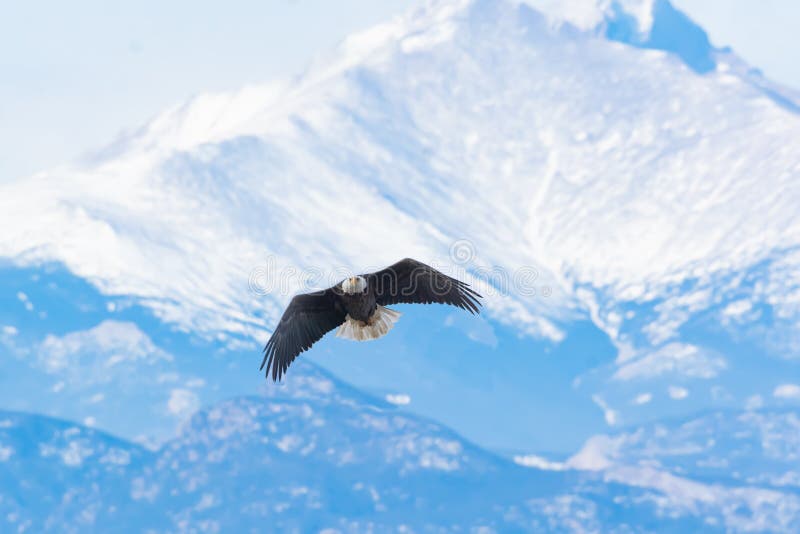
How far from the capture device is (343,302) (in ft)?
119

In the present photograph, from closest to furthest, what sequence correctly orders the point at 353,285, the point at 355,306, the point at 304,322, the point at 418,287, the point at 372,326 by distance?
the point at 353,285 → the point at 418,287 → the point at 355,306 → the point at 372,326 → the point at 304,322

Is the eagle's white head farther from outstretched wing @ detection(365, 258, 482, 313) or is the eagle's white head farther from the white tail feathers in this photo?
the white tail feathers

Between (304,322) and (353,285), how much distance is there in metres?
1.98

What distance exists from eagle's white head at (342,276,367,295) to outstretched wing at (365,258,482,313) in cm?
64

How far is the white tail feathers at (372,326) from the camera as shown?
36.1 meters

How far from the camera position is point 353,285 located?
35.3 m

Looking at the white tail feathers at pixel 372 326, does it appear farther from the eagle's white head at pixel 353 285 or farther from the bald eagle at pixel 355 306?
the eagle's white head at pixel 353 285

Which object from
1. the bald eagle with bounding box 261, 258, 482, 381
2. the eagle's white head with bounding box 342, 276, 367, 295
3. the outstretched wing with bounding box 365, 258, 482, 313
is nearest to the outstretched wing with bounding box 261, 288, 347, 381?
the bald eagle with bounding box 261, 258, 482, 381

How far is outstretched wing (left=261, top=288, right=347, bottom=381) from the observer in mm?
35969

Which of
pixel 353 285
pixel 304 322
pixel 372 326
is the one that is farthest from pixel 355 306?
pixel 304 322

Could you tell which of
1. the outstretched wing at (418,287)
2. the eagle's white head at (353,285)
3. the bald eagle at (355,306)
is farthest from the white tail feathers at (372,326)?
the eagle's white head at (353,285)

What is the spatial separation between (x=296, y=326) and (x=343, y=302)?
53.3 inches

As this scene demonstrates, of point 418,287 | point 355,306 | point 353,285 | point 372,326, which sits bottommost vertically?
point 372,326

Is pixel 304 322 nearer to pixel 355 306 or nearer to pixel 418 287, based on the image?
pixel 355 306
